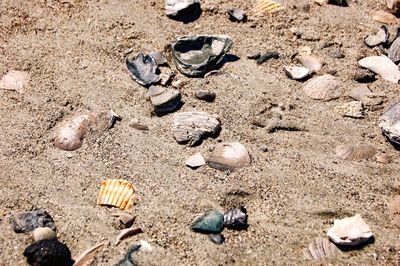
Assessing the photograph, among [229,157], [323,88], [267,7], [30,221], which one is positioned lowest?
[30,221]

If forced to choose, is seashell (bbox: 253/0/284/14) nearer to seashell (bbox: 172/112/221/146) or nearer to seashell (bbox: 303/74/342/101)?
seashell (bbox: 303/74/342/101)

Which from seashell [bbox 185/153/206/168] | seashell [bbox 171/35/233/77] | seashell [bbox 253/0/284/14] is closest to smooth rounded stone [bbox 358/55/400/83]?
seashell [bbox 253/0/284/14]

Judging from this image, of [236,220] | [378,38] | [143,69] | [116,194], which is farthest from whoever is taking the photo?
[378,38]

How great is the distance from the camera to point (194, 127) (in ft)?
11.6

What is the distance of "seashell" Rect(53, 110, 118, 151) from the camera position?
351 centimetres

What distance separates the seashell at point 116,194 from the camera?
313 centimetres

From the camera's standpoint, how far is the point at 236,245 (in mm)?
2951

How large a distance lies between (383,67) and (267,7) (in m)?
1.18

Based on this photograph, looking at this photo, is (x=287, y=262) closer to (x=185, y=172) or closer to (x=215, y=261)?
(x=215, y=261)

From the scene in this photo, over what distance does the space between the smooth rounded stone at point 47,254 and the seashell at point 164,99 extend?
1.26m

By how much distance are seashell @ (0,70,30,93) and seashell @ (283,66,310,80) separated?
200 centimetres

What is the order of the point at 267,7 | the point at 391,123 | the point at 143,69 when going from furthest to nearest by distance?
the point at 267,7
the point at 143,69
the point at 391,123

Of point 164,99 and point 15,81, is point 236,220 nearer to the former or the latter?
point 164,99

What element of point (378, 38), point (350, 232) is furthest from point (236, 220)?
point (378, 38)
